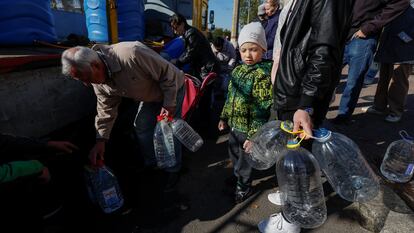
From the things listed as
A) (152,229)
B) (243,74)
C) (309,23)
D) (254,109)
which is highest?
(309,23)

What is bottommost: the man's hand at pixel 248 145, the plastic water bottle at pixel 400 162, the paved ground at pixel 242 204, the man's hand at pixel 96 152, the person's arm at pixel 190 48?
the paved ground at pixel 242 204

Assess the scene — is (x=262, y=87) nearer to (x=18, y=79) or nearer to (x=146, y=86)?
(x=146, y=86)

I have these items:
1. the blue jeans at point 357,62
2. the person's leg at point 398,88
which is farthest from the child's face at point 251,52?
the person's leg at point 398,88

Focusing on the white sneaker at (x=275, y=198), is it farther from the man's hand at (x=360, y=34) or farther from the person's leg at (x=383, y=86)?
the person's leg at (x=383, y=86)

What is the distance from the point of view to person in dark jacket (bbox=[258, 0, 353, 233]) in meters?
1.47

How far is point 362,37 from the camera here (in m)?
3.53

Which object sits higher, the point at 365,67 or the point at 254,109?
the point at 365,67

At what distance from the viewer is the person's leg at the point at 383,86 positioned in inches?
162

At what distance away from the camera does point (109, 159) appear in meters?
2.78

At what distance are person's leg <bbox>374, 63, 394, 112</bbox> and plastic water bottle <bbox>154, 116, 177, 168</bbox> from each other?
3.56m

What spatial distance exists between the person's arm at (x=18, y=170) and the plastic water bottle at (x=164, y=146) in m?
1.12

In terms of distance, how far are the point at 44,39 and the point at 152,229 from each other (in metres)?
2.76

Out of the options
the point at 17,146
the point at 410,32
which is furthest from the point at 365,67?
the point at 17,146

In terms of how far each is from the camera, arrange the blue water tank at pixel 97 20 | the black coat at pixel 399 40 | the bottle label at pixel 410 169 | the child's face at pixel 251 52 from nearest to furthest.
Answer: the child's face at pixel 251 52, the bottle label at pixel 410 169, the black coat at pixel 399 40, the blue water tank at pixel 97 20
